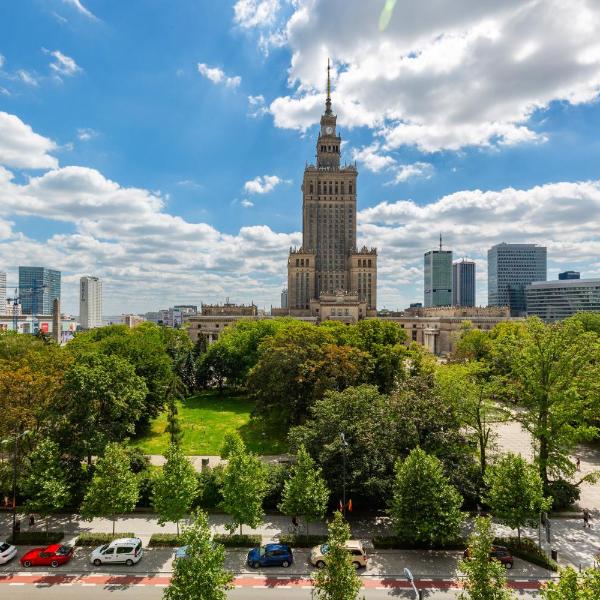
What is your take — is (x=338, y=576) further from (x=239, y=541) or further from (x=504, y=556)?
(x=504, y=556)

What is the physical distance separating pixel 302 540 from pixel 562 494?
18381mm

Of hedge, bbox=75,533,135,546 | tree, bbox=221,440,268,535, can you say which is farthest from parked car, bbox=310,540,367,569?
hedge, bbox=75,533,135,546

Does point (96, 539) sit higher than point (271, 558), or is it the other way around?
point (271, 558)

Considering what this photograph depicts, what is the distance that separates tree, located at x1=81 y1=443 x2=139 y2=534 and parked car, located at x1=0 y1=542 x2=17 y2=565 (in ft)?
12.4

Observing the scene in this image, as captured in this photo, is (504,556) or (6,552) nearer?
(504,556)

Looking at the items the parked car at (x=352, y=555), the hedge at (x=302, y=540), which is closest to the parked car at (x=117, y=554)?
the hedge at (x=302, y=540)

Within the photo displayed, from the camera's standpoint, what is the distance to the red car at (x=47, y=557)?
2291cm

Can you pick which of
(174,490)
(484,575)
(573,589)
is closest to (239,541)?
(174,490)

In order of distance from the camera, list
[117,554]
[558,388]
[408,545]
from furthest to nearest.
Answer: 1. [558,388]
2. [408,545]
3. [117,554]

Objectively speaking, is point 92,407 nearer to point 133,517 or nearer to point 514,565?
point 133,517

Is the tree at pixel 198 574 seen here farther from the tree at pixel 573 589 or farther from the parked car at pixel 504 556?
the parked car at pixel 504 556

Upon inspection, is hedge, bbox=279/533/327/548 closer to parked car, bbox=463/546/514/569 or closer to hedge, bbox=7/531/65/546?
parked car, bbox=463/546/514/569

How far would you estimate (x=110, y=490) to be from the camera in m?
25.2

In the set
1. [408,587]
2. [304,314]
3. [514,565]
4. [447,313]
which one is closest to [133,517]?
[408,587]
